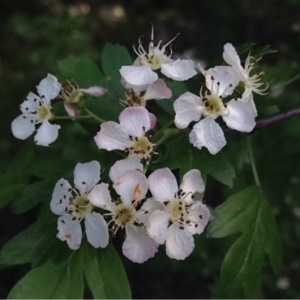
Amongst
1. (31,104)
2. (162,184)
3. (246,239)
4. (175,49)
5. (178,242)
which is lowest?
(175,49)

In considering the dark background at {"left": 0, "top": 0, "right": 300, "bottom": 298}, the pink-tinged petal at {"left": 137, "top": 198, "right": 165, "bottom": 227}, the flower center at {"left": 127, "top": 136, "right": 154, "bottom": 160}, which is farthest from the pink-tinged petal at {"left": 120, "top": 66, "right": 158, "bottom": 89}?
the dark background at {"left": 0, "top": 0, "right": 300, "bottom": 298}

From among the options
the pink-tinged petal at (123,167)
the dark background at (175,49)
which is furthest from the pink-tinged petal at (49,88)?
the dark background at (175,49)

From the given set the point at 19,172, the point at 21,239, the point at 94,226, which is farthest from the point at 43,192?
the point at 19,172

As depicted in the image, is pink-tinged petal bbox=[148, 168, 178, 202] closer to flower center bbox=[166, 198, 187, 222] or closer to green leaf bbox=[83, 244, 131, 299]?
flower center bbox=[166, 198, 187, 222]

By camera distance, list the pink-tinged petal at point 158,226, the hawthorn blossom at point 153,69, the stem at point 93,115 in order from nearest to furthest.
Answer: the pink-tinged petal at point 158,226
the hawthorn blossom at point 153,69
the stem at point 93,115

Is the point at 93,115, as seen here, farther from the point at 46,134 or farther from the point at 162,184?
the point at 162,184

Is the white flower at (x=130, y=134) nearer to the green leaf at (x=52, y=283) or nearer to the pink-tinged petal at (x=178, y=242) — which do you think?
the pink-tinged petal at (x=178, y=242)

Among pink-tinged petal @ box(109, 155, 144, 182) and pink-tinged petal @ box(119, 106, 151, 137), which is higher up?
pink-tinged petal @ box(119, 106, 151, 137)

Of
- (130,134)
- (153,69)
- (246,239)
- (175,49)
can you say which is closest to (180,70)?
(153,69)
